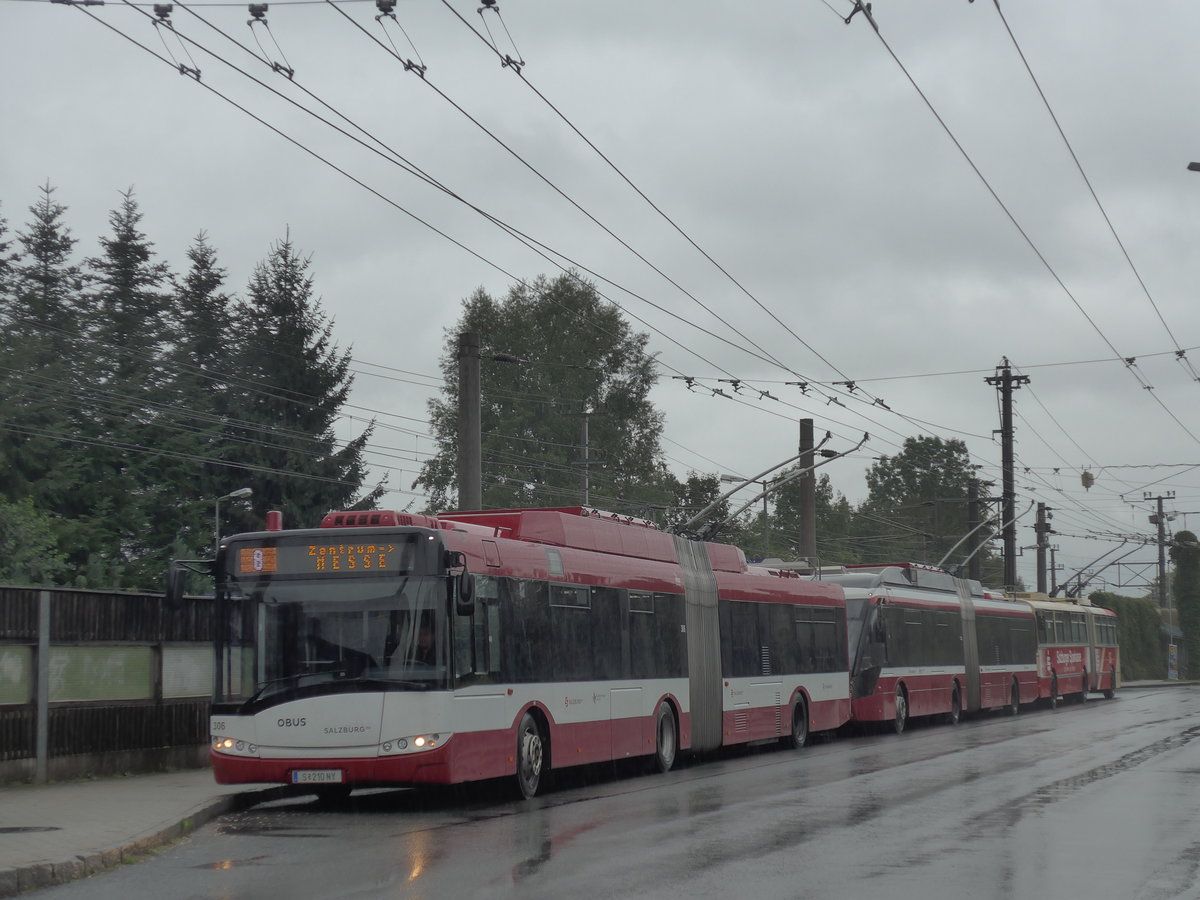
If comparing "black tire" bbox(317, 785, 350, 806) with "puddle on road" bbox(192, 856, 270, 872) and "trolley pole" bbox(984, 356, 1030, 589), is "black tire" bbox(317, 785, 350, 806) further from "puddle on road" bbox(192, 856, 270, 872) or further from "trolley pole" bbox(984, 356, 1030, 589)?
"trolley pole" bbox(984, 356, 1030, 589)

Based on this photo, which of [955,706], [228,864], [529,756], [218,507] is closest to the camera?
[228,864]

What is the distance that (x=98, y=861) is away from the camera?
11.3 m

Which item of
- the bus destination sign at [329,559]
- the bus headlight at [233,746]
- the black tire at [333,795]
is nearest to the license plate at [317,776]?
the bus headlight at [233,746]

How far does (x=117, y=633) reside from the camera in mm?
18812

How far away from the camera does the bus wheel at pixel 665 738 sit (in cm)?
2048

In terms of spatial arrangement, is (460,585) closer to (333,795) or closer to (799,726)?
(333,795)


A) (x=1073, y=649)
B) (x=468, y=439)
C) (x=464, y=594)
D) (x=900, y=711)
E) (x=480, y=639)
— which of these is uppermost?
(x=468, y=439)

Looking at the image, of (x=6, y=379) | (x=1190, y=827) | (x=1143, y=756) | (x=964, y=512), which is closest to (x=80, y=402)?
(x=6, y=379)

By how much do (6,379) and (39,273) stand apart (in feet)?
27.4

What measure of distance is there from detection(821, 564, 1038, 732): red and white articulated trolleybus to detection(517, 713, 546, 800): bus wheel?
48.7ft

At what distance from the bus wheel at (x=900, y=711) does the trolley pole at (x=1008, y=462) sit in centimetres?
1743

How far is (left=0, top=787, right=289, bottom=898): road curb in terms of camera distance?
10.3 meters

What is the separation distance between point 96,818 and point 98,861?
2.61m

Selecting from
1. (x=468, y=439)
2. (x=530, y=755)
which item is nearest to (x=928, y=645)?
(x=468, y=439)
